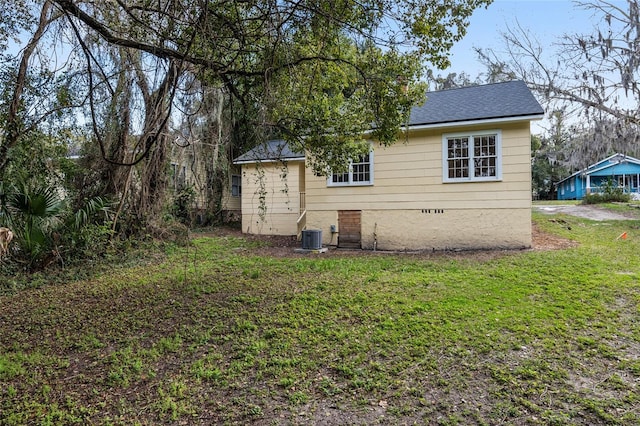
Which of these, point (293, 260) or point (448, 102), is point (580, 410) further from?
point (448, 102)

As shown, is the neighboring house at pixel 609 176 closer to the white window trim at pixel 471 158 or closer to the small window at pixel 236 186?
the white window trim at pixel 471 158

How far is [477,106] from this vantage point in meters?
9.63

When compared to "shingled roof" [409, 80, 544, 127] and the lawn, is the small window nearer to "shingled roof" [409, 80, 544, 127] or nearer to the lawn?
"shingled roof" [409, 80, 544, 127]

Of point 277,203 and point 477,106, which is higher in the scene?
point 477,106

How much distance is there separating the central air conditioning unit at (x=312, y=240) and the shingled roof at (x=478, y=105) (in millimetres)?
3932

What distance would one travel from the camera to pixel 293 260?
8719 millimetres

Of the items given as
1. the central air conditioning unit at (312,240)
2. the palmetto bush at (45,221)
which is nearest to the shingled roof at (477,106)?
the central air conditioning unit at (312,240)

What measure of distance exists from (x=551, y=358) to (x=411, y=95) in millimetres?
4148

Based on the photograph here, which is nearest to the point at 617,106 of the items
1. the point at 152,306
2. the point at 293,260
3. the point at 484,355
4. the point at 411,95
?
the point at 411,95

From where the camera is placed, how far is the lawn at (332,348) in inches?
116

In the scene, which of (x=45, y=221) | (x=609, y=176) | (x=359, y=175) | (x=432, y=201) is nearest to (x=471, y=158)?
(x=432, y=201)

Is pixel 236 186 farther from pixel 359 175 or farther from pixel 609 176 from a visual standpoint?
pixel 609 176

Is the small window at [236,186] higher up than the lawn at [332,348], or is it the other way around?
the small window at [236,186]

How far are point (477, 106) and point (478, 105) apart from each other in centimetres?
9
